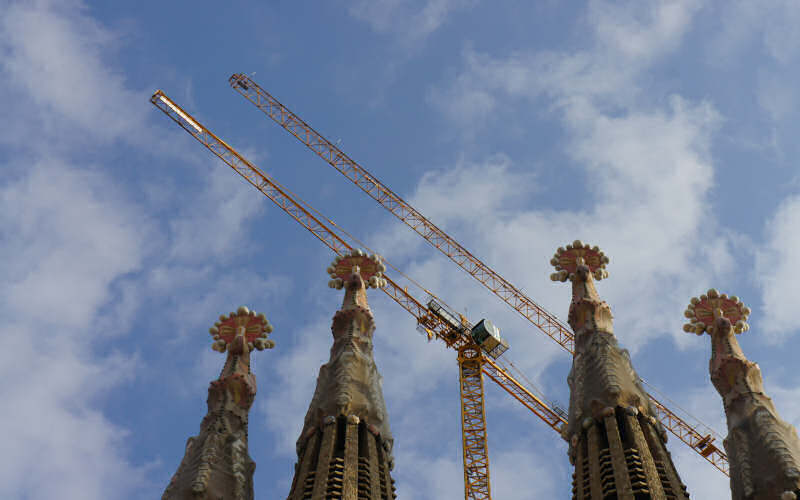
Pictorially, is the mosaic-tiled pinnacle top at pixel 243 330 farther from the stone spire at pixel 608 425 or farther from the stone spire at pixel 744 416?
the stone spire at pixel 744 416

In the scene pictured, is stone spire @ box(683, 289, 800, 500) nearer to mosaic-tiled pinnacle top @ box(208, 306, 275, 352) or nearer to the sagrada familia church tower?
the sagrada familia church tower

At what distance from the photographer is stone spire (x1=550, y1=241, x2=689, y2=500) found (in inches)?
1163

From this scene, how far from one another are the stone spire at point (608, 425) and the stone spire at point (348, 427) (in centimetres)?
609

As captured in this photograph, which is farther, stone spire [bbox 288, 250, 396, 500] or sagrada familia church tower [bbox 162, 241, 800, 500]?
stone spire [bbox 288, 250, 396, 500]

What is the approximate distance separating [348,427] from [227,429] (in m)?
4.42

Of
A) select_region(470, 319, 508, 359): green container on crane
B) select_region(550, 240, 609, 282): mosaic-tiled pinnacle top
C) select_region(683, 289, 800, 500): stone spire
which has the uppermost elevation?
select_region(470, 319, 508, 359): green container on crane

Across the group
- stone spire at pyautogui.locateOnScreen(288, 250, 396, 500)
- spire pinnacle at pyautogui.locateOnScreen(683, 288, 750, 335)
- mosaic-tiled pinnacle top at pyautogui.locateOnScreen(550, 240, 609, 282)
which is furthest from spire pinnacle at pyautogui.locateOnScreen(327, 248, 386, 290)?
spire pinnacle at pyautogui.locateOnScreen(683, 288, 750, 335)

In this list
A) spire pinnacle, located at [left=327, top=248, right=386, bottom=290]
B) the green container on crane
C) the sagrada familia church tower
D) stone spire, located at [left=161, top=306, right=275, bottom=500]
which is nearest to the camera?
the sagrada familia church tower

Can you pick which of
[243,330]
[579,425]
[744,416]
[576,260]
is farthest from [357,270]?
[744,416]

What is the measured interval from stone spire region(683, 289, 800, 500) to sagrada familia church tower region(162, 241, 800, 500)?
0.04m

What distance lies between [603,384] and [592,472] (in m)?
3.69

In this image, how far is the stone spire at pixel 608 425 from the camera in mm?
29547

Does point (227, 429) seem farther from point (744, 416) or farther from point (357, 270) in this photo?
point (744, 416)

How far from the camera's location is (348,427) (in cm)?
3278
